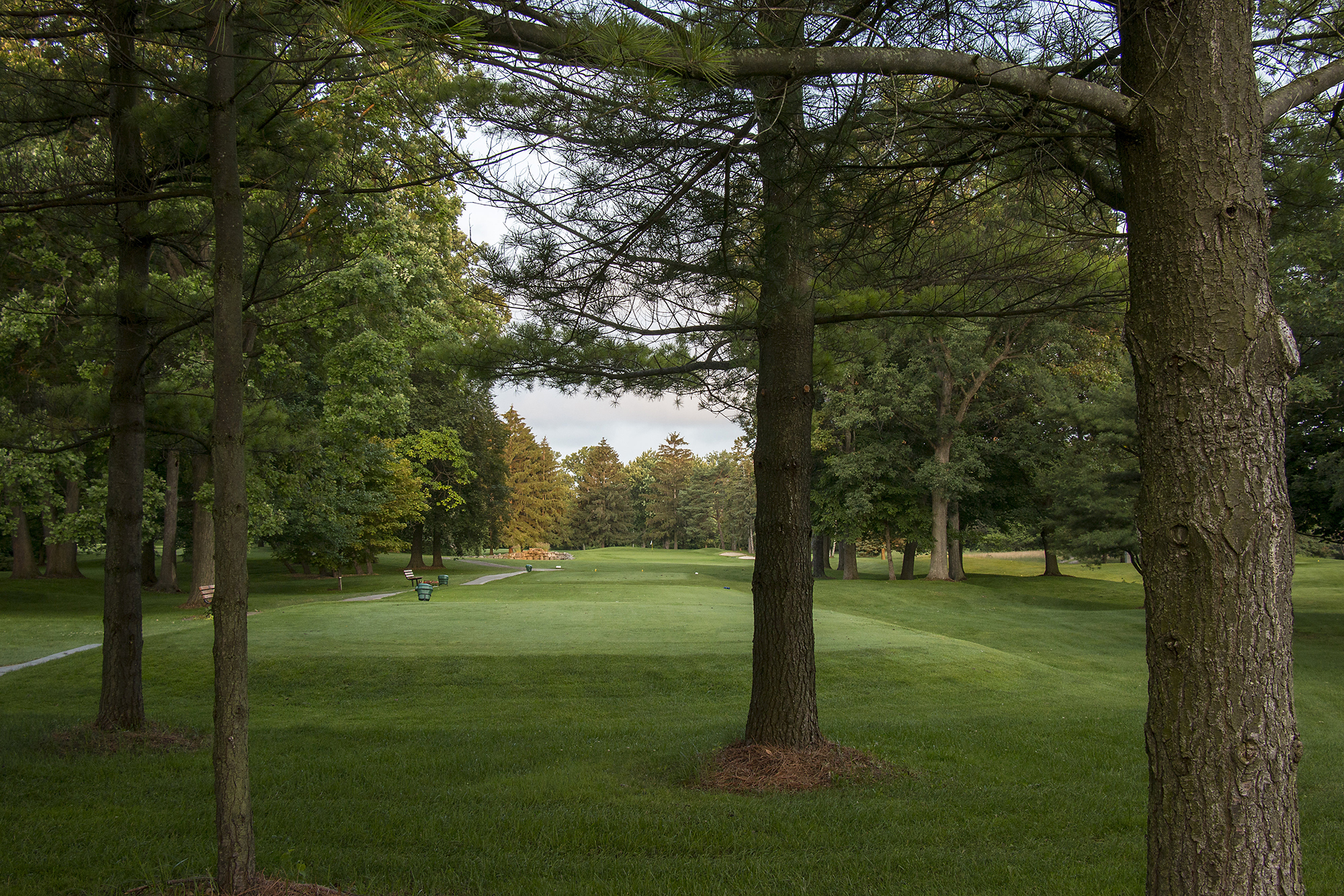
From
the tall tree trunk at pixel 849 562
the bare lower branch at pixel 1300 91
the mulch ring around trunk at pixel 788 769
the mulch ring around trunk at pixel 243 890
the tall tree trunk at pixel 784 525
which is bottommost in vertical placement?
the tall tree trunk at pixel 849 562

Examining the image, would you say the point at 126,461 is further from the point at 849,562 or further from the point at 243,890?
the point at 849,562

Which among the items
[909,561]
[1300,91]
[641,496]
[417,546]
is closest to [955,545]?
[909,561]

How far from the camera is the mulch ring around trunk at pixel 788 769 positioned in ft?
19.3

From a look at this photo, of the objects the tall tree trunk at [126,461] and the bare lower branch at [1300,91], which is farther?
the tall tree trunk at [126,461]

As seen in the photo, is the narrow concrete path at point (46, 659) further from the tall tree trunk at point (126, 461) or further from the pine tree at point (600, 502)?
the pine tree at point (600, 502)

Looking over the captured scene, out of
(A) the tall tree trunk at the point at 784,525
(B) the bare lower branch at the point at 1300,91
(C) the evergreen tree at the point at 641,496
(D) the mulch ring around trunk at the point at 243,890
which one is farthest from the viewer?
(C) the evergreen tree at the point at 641,496

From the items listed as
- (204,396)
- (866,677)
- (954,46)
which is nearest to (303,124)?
(204,396)

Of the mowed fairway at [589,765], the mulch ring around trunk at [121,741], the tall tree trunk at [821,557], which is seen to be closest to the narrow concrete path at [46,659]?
the mowed fairway at [589,765]

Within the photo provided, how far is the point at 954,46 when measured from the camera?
12.8ft

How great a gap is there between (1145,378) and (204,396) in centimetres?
765

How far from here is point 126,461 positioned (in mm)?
7250

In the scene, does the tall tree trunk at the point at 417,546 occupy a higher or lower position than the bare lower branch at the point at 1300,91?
lower

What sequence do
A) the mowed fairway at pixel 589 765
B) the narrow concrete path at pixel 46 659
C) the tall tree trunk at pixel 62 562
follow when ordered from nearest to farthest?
the mowed fairway at pixel 589 765
the narrow concrete path at pixel 46 659
the tall tree trunk at pixel 62 562

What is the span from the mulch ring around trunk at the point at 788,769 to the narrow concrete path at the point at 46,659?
10.5 meters
